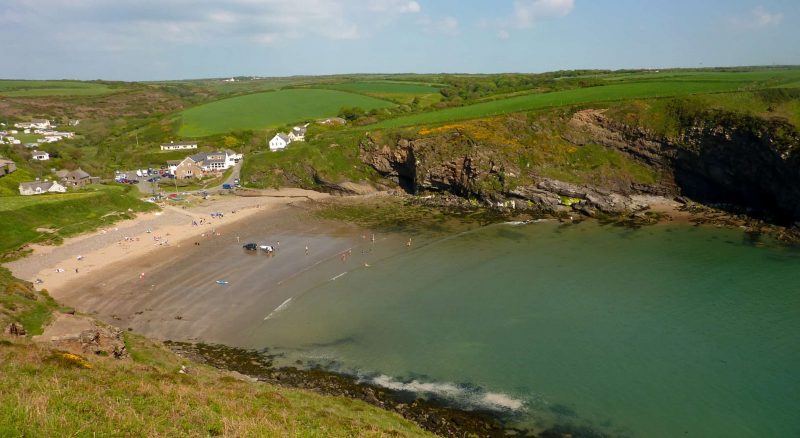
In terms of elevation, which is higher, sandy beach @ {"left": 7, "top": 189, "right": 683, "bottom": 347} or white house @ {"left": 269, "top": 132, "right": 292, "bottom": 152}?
white house @ {"left": 269, "top": 132, "right": 292, "bottom": 152}

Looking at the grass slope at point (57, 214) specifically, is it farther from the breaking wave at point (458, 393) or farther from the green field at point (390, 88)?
the green field at point (390, 88)

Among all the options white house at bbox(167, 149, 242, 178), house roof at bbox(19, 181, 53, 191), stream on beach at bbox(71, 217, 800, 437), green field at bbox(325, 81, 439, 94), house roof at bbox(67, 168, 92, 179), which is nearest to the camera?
stream on beach at bbox(71, 217, 800, 437)

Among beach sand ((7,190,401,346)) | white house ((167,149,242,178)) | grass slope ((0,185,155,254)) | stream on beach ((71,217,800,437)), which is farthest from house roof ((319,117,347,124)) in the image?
stream on beach ((71,217,800,437))

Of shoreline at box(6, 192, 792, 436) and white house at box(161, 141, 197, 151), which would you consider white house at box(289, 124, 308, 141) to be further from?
shoreline at box(6, 192, 792, 436)

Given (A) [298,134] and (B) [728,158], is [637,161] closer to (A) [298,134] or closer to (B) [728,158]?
(B) [728,158]

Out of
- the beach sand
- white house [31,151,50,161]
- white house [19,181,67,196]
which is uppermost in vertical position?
white house [31,151,50,161]

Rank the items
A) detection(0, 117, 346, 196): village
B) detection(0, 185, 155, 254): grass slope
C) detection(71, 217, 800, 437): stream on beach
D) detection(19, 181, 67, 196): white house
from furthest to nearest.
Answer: detection(0, 117, 346, 196): village, detection(19, 181, 67, 196): white house, detection(0, 185, 155, 254): grass slope, detection(71, 217, 800, 437): stream on beach

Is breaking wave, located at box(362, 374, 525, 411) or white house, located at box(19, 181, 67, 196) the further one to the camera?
white house, located at box(19, 181, 67, 196)

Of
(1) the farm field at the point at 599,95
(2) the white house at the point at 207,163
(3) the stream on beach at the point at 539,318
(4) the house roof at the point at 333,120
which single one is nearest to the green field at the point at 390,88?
(4) the house roof at the point at 333,120
